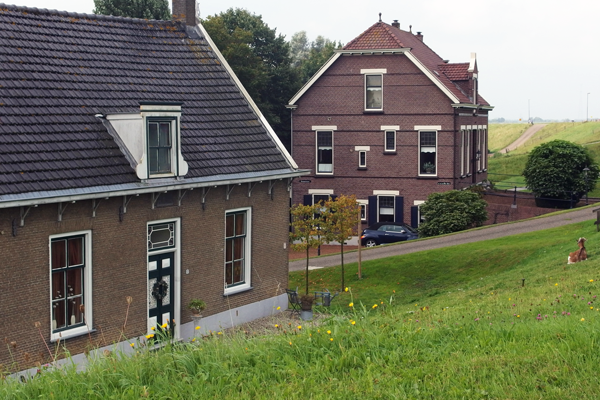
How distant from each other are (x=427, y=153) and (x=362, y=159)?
3.68m

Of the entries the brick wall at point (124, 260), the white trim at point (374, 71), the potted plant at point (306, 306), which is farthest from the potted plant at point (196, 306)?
the white trim at point (374, 71)

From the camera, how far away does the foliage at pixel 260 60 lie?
2016 inches

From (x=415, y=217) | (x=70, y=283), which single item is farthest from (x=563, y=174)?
(x=70, y=283)

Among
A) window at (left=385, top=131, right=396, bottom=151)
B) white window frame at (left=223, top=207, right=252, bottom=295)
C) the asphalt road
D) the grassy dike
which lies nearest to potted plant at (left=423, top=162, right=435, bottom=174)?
window at (left=385, top=131, right=396, bottom=151)

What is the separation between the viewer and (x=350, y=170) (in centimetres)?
4334

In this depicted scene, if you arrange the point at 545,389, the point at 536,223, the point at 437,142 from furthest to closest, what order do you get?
the point at 437,142 < the point at 536,223 < the point at 545,389

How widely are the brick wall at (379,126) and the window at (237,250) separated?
23.8m

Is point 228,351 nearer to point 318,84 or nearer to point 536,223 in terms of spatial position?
point 536,223

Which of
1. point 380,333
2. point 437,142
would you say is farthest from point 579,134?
point 380,333

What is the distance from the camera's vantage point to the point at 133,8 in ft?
154

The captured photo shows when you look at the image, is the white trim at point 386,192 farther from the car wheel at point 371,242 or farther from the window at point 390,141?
the car wheel at point 371,242

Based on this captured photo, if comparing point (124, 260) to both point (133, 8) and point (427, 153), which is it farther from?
point (133, 8)

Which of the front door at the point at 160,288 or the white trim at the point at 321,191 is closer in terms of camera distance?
the front door at the point at 160,288

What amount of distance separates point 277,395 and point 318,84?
120 feet
